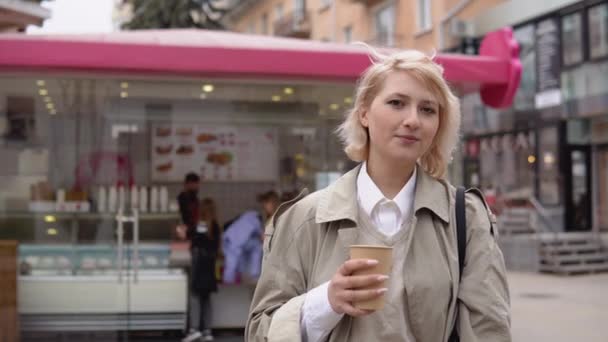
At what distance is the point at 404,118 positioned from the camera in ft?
7.48

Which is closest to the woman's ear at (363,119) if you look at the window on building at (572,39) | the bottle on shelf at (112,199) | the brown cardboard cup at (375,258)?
the brown cardboard cup at (375,258)

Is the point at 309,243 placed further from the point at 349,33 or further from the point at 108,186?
the point at 349,33

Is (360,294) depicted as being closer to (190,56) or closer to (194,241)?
(190,56)

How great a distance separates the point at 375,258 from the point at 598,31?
788 inches

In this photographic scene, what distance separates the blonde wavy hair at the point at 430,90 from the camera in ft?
7.52

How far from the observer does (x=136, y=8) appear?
31.1 metres

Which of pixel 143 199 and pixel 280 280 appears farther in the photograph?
pixel 143 199

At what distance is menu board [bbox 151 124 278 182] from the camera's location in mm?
9953

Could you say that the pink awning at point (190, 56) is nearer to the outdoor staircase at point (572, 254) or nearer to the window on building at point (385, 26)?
the outdoor staircase at point (572, 254)

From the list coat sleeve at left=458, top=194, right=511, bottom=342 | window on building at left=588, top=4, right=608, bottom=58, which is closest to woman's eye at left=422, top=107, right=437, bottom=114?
coat sleeve at left=458, top=194, right=511, bottom=342

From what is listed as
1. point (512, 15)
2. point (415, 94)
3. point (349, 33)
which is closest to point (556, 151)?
point (512, 15)

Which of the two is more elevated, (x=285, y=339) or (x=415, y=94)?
(x=415, y=94)

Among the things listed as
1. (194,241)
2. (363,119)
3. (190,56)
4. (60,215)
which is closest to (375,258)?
(363,119)

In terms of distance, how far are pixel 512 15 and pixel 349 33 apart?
10707 mm
